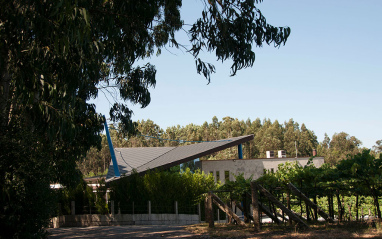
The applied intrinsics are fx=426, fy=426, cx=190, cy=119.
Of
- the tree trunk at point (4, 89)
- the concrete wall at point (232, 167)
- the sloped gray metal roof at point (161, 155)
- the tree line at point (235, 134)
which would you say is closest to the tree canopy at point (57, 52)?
the tree trunk at point (4, 89)

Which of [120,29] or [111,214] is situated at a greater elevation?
[120,29]

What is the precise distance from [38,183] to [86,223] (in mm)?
11077

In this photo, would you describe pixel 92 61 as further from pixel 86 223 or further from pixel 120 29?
pixel 86 223

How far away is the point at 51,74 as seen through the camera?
469 inches

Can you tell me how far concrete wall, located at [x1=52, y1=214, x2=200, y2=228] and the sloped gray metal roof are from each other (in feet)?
11.8

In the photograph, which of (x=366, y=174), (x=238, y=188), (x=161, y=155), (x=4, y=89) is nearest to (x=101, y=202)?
(x=4, y=89)

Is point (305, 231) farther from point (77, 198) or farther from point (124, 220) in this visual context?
point (77, 198)

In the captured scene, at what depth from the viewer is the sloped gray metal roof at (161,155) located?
82.6ft

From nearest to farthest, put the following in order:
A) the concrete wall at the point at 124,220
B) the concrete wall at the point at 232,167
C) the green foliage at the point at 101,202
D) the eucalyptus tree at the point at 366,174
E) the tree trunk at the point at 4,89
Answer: the eucalyptus tree at the point at 366,174 → the tree trunk at the point at 4,89 → the concrete wall at the point at 124,220 → the green foliage at the point at 101,202 → the concrete wall at the point at 232,167

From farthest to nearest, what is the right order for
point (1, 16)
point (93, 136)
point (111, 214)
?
point (111, 214), point (93, 136), point (1, 16)

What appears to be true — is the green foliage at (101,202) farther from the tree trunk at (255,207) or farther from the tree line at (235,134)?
the tree line at (235,134)

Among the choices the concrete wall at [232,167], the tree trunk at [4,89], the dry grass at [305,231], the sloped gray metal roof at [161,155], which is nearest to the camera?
the dry grass at [305,231]

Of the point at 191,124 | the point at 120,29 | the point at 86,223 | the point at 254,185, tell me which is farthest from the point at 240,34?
the point at 191,124

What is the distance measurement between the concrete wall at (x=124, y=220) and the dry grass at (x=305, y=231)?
293 inches
